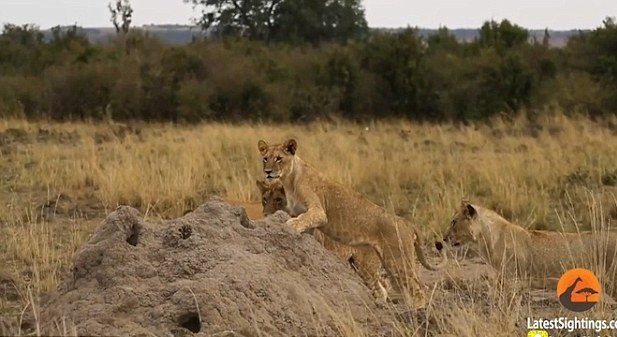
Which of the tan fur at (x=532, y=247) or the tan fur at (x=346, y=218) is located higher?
the tan fur at (x=346, y=218)

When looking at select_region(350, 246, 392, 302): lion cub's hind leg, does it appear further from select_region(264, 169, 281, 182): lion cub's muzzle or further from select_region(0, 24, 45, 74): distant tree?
select_region(0, 24, 45, 74): distant tree

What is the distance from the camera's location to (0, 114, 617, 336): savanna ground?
813 centimetres

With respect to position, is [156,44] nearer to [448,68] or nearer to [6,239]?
[448,68]

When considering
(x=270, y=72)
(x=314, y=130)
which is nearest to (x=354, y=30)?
(x=270, y=72)

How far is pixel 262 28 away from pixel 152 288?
41.8 m

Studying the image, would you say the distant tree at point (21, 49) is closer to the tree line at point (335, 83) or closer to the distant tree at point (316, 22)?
the tree line at point (335, 83)

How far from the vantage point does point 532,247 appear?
7.95 m

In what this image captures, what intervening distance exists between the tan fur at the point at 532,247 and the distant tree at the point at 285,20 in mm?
37002

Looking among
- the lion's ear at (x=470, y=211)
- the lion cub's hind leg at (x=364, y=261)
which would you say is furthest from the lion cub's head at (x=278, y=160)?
the lion's ear at (x=470, y=211)

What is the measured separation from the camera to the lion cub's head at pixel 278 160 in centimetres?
784

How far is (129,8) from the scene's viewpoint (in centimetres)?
3931

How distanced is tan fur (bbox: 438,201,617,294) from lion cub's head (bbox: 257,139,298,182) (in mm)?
1579

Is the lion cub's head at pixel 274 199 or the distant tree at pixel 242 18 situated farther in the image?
the distant tree at pixel 242 18

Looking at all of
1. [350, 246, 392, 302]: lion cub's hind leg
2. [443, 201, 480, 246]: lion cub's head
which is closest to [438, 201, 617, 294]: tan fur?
[443, 201, 480, 246]: lion cub's head
